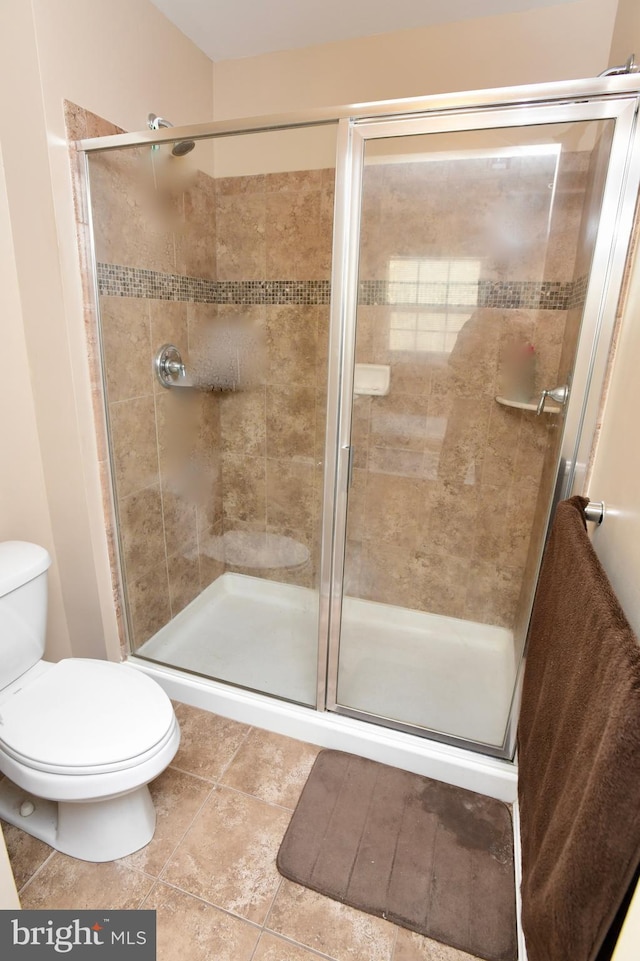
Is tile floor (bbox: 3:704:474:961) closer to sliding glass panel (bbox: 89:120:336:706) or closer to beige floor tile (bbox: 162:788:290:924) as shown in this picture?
beige floor tile (bbox: 162:788:290:924)

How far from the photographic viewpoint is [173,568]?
2.23 metres

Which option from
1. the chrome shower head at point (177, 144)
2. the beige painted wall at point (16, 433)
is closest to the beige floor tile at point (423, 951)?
the beige painted wall at point (16, 433)

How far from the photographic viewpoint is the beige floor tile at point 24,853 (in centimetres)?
132

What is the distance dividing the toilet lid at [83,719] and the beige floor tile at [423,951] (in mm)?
775

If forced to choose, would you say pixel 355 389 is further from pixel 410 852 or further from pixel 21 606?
pixel 410 852

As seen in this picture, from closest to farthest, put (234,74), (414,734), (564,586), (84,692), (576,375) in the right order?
(564,586)
(576,375)
(84,692)
(414,734)
(234,74)

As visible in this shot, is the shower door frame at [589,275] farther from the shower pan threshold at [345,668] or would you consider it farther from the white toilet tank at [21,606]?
the white toilet tank at [21,606]

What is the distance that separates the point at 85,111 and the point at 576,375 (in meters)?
1.67

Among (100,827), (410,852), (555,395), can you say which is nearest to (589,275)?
(555,395)

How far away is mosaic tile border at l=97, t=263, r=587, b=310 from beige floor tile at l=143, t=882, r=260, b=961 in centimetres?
177

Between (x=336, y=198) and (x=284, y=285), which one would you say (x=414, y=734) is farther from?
(x=284, y=285)

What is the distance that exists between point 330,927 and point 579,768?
99cm

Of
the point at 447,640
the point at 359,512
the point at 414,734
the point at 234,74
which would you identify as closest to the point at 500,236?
the point at 359,512

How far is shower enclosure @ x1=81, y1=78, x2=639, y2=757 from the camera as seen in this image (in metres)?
1.48
